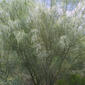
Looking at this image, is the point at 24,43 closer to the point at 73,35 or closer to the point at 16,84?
the point at 73,35

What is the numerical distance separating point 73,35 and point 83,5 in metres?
1.15

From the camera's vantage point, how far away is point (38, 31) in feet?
14.8

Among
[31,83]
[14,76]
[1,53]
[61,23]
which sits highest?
[61,23]

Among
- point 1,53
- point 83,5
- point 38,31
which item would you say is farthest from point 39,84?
point 83,5

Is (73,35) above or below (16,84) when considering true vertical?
above

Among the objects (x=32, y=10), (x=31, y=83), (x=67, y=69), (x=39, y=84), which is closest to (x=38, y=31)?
(x=32, y=10)

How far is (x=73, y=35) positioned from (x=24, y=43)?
1.86 meters

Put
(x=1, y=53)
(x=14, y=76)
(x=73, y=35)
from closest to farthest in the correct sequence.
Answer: (x=73, y=35), (x=1, y=53), (x=14, y=76)

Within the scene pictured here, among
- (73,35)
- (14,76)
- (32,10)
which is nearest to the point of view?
(73,35)

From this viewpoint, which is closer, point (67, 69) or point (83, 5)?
point (83, 5)

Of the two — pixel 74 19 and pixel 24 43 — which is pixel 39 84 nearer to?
pixel 24 43

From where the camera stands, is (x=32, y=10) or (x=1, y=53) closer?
(x=32, y=10)

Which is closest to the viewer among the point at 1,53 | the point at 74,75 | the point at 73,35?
the point at 73,35

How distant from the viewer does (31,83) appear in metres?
6.14
